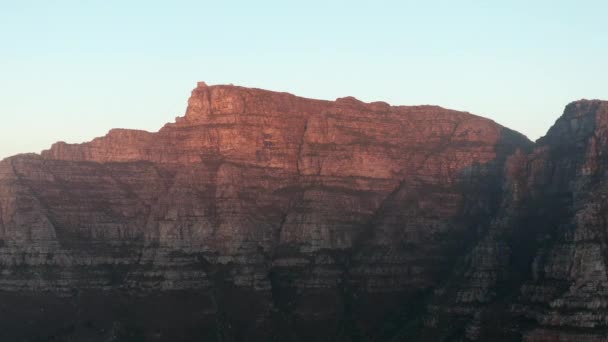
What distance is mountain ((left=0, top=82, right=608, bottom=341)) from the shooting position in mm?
162787

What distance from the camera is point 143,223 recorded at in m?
184

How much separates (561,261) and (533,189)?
20.2 meters

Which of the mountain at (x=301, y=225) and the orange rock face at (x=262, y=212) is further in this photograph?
the orange rock face at (x=262, y=212)

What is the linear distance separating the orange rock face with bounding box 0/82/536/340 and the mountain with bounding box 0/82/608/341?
22 cm

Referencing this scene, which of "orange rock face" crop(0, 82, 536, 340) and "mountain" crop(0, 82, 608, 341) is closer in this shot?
"mountain" crop(0, 82, 608, 341)

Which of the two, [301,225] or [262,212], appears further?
[262,212]

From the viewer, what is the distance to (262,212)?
185250 mm

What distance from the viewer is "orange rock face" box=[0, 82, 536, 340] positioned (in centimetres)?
17412

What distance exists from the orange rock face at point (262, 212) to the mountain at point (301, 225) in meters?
0.22

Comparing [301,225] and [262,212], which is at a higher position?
[262,212]

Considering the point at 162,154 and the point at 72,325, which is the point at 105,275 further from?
the point at 162,154

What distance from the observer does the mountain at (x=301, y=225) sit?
6409 inches

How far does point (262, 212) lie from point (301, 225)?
605 cm

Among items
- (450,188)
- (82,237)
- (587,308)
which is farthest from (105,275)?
(587,308)
